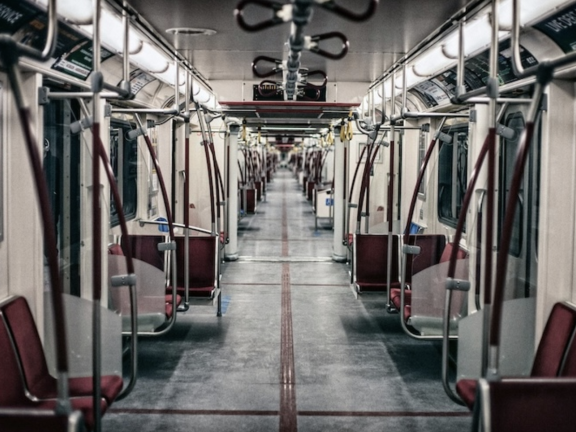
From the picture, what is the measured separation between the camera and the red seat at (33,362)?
356cm

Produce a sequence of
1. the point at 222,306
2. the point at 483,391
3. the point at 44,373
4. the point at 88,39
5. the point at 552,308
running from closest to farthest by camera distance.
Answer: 1. the point at 483,391
2. the point at 44,373
3. the point at 552,308
4. the point at 88,39
5. the point at 222,306

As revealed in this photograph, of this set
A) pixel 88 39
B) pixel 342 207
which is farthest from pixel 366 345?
pixel 342 207

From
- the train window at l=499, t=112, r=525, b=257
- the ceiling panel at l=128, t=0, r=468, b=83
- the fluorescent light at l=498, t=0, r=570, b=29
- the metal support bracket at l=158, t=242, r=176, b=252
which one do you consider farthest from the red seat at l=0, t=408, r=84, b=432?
the train window at l=499, t=112, r=525, b=257

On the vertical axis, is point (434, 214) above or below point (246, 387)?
above

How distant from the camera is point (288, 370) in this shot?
5398 mm

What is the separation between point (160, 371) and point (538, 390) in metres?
3.43

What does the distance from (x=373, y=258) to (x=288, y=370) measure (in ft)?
6.66

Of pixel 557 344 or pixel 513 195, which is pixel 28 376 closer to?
pixel 513 195

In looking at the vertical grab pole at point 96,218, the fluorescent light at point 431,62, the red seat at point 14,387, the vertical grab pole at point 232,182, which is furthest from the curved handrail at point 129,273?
the vertical grab pole at point 232,182

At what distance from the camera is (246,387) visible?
4980 millimetres

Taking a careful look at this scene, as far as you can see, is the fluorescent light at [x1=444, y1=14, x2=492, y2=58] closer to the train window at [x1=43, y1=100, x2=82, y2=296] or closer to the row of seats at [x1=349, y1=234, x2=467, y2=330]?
the row of seats at [x1=349, y1=234, x2=467, y2=330]

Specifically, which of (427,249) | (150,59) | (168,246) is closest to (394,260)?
(427,249)

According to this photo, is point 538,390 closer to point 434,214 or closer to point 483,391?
point 483,391

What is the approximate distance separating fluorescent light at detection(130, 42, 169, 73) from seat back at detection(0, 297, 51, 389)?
2258mm
